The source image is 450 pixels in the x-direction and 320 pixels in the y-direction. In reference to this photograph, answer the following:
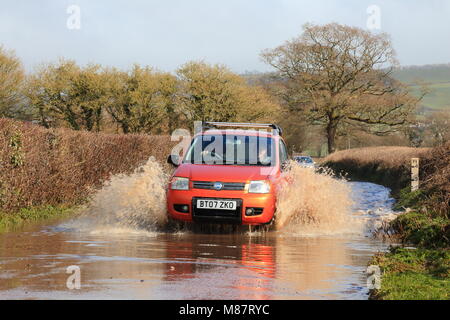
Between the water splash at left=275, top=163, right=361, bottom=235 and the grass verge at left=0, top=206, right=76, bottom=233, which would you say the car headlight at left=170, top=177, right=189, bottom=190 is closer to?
the water splash at left=275, top=163, right=361, bottom=235

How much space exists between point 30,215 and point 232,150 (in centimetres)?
477

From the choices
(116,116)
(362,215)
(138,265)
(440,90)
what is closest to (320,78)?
(116,116)

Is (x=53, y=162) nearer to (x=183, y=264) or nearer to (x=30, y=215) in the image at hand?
(x=30, y=215)

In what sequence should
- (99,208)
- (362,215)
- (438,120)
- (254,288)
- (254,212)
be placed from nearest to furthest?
(254,288) < (254,212) < (99,208) < (362,215) < (438,120)

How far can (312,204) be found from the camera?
1445 centimetres

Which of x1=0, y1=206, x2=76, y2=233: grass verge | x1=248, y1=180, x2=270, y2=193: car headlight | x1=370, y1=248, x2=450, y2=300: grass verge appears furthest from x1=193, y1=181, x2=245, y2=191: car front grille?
x1=0, y1=206, x2=76, y2=233: grass verge

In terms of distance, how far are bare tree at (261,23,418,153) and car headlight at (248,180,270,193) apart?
48.2 m

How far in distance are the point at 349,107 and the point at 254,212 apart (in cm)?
4963

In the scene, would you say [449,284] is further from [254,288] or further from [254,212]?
[254,212]

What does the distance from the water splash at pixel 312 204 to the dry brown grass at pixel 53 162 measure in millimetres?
4945

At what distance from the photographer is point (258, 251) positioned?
36.9 feet

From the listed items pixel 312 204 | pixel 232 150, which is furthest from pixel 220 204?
pixel 312 204

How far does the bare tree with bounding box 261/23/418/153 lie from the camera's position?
60.7 metres

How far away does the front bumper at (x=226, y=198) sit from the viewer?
12734 millimetres
